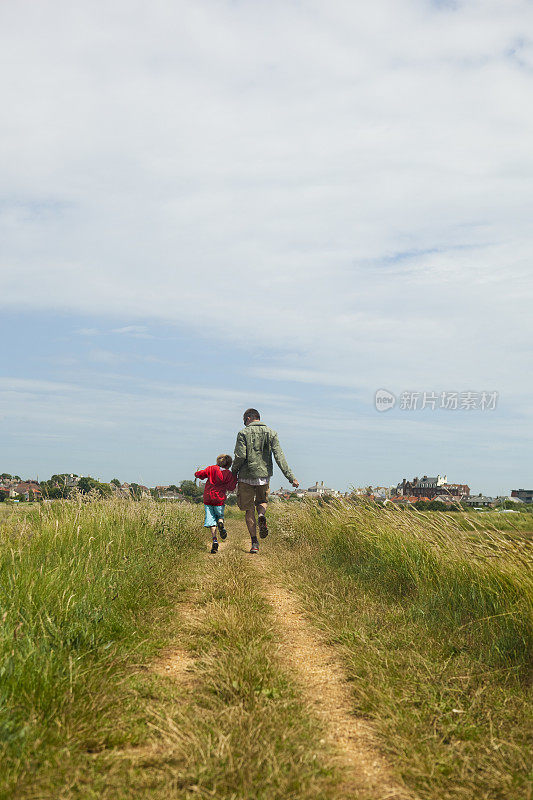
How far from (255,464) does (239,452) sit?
0.40 metres

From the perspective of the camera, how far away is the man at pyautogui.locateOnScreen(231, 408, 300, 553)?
11984 millimetres

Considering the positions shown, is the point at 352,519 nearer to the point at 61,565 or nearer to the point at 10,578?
the point at 61,565

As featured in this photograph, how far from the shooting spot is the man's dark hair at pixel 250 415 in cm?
1248

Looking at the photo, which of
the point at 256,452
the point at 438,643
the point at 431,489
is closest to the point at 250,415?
the point at 256,452

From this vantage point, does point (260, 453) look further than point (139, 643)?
Yes

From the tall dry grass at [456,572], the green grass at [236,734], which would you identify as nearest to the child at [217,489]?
the tall dry grass at [456,572]

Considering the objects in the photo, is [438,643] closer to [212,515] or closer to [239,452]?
[212,515]

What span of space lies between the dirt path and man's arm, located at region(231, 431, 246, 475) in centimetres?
563

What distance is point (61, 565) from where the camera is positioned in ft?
18.2

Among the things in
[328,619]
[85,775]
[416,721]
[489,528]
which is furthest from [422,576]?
[85,775]

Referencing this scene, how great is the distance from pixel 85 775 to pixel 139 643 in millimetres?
1689

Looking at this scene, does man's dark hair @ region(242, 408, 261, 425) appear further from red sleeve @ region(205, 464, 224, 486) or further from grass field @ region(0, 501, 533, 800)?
grass field @ region(0, 501, 533, 800)

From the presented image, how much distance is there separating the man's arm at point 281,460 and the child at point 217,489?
101 centimetres

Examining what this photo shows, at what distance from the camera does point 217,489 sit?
1200 cm
